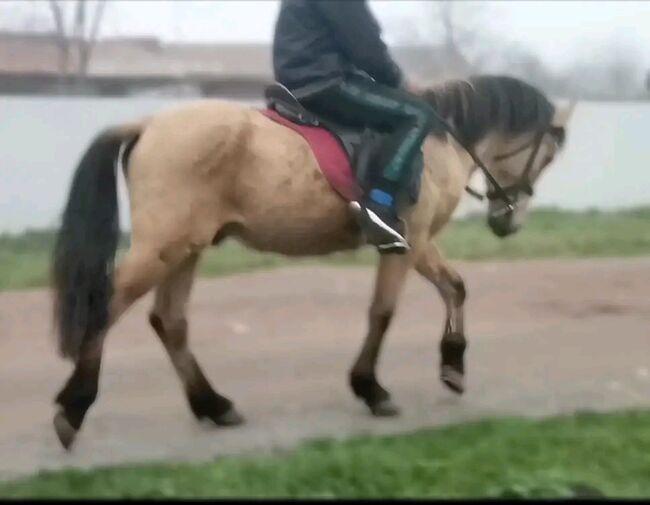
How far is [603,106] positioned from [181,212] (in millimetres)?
625

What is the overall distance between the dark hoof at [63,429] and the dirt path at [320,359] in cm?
1

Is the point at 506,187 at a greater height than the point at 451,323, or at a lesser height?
greater

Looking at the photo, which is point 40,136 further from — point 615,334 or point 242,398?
point 615,334

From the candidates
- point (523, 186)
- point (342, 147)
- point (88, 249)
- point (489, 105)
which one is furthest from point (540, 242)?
point (88, 249)

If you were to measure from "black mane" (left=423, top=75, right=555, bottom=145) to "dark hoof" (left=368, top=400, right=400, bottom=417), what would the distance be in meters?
0.41

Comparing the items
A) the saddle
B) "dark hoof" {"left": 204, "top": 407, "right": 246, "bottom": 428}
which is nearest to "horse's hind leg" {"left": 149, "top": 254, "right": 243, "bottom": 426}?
"dark hoof" {"left": 204, "top": 407, "right": 246, "bottom": 428}

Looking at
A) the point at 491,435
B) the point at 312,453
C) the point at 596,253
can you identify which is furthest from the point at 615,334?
the point at 312,453

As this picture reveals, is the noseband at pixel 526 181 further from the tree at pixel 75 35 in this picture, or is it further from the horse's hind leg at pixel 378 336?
the tree at pixel 75 35

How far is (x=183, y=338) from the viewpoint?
4.64 ft

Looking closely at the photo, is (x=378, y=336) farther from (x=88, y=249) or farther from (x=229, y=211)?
(x=88, y=249)

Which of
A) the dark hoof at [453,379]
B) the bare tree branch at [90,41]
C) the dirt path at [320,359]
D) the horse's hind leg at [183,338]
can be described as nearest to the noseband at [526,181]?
the dirt path at [320,359]

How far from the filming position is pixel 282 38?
4.55ft

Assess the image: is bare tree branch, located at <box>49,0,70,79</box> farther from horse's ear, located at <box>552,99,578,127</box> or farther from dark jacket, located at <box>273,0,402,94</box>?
horse's ear, located at <box>552,99,578,127</box>

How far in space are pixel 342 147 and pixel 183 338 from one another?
0.35 metres
